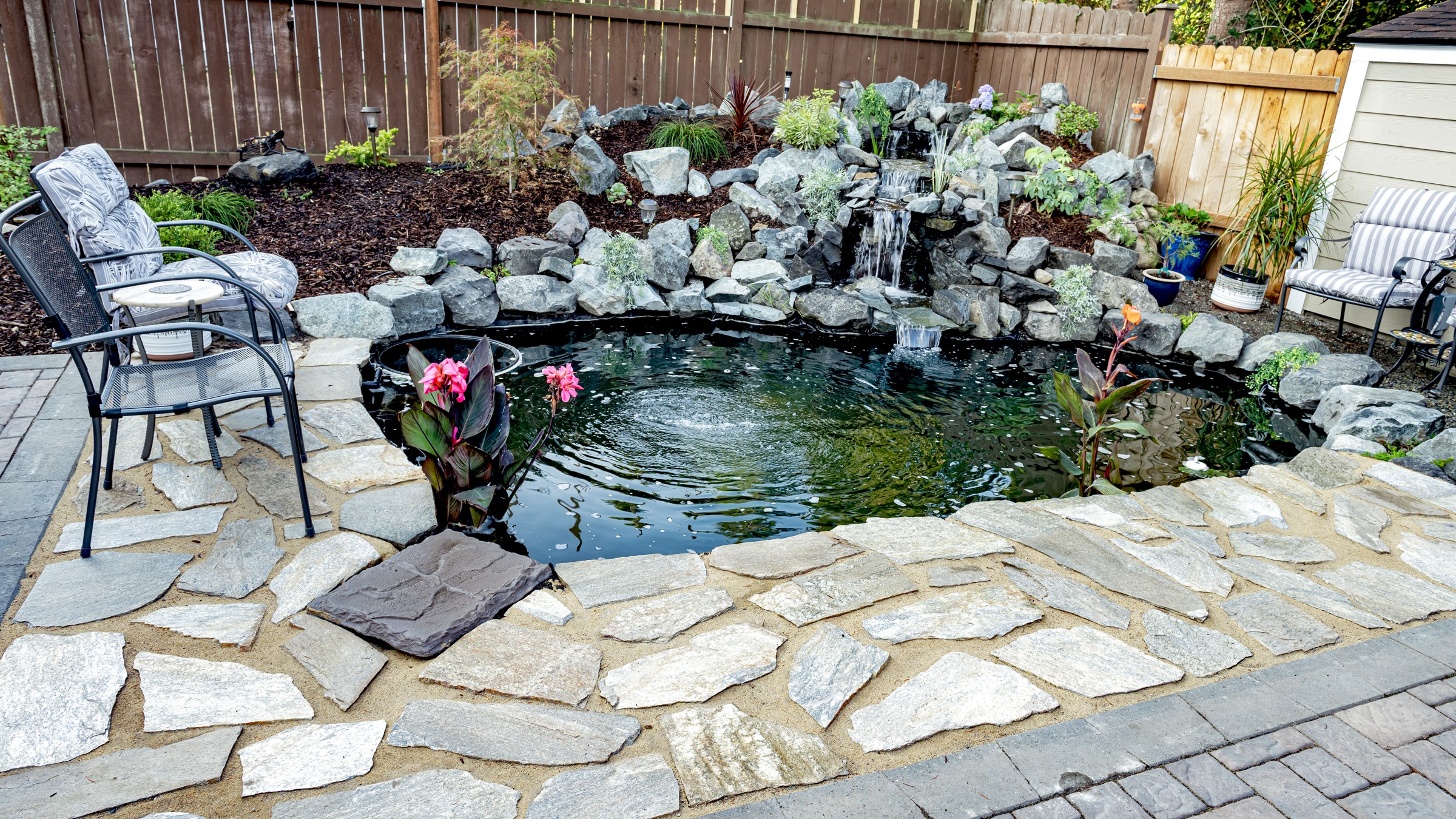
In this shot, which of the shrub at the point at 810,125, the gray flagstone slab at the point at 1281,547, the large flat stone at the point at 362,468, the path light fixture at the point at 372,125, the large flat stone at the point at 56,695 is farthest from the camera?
the shrub at the point at 810,125

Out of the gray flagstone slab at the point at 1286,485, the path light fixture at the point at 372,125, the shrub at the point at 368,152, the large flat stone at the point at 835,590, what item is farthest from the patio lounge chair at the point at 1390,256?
the shrub at the point at 368,152

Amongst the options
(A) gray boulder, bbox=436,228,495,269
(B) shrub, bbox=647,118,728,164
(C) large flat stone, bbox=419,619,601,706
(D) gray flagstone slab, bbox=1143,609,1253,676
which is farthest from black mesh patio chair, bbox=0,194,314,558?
(B) shrub, bbox=647,118,728,164

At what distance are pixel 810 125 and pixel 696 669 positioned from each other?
5.78m

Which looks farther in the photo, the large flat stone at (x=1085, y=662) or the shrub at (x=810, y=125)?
the shrub at (x=810, y=125)

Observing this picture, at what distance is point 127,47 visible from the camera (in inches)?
249

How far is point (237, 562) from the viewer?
2.35 meters

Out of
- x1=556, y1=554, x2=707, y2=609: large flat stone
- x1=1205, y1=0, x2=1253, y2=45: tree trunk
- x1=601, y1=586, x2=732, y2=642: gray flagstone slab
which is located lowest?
x1=556, y1=554, x2=707, y2=609: large flat stone

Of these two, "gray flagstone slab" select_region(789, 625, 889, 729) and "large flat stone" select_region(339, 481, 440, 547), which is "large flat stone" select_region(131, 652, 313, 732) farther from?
"gray flagstone slab" select_region(789, 625, 889, 729)

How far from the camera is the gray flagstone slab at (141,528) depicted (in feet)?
7.79

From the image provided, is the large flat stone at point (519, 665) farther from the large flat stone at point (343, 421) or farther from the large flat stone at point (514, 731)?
the large flat stone at point (343, 421)

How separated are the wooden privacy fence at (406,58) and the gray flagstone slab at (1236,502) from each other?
201 inches

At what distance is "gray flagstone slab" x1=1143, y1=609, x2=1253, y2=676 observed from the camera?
2154 millimetres

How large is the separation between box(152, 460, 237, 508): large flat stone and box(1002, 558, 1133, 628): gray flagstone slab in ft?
7.81

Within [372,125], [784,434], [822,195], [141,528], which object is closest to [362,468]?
[141,528]
